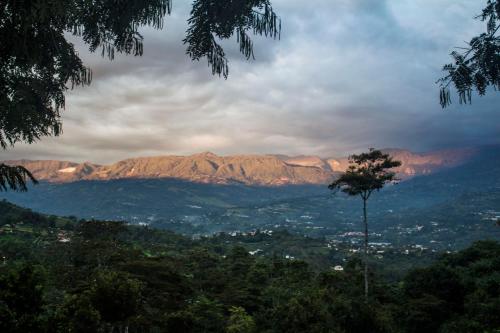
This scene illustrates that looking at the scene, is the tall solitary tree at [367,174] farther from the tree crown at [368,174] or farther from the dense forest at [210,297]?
the dense forest at [210,297]

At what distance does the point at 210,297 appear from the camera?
53.4m

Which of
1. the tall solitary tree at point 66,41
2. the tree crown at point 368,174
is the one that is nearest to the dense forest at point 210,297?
the tall solitary tree at point 66,41

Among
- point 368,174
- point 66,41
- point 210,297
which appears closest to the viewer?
point 66,41

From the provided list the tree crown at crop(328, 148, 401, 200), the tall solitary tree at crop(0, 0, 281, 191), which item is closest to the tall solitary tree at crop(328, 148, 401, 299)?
the tree crown at crop(328, 148, 401, 200)

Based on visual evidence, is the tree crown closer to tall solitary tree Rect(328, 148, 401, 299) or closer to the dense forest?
tall solitary tree Rect(328, 148, 401, 299)

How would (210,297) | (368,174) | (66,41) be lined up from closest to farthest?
(66,41) → (368,174) → (210,297)

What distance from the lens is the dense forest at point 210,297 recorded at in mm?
20000

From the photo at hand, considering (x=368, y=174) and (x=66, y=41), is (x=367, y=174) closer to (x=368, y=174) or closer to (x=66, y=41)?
(x=368, y=174)

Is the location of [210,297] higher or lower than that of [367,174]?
lower

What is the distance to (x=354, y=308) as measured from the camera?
31.4m

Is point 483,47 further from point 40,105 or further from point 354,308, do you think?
point 354,308

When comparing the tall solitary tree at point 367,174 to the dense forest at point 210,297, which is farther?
the tall solitary tree at point 367,174

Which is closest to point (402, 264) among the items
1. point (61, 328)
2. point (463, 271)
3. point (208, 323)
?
point (463, 271)

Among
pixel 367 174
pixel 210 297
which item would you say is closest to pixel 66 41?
pixel 367 174
